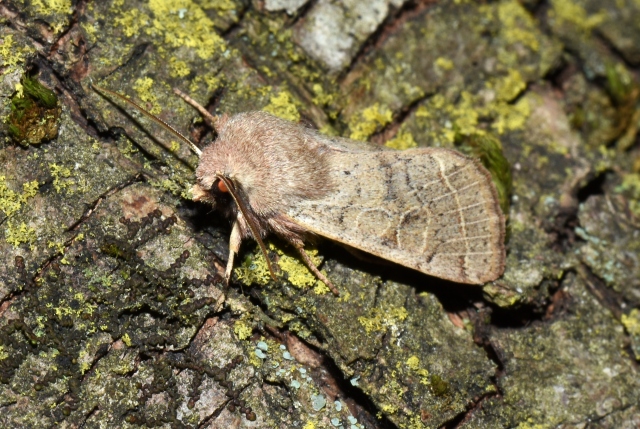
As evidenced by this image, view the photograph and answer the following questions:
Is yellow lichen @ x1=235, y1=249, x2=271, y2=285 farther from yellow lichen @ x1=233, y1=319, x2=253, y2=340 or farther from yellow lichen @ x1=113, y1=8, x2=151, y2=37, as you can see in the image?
yellow lichen @ x1=113, y1=8, x2=151, y2=37

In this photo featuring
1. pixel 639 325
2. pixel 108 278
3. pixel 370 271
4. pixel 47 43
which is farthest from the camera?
pixel 639 325

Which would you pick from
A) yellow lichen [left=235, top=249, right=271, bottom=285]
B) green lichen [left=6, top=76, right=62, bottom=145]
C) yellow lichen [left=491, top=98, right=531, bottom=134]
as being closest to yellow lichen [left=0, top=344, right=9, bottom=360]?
green lichen [left=6, top=76, right=62, bottom=145]

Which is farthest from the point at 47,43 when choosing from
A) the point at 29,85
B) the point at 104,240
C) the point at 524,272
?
the point at 524,272

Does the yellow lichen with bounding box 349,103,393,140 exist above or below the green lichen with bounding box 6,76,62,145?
above

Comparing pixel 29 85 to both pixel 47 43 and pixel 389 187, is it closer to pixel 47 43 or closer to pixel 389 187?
pixel 47 43

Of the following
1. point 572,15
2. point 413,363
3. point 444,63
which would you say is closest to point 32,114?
point 413,363

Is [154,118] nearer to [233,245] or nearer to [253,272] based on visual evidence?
[233,245]

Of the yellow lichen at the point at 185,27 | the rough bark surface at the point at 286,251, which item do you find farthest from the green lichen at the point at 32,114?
the yellow lichen at the point at 185,27
